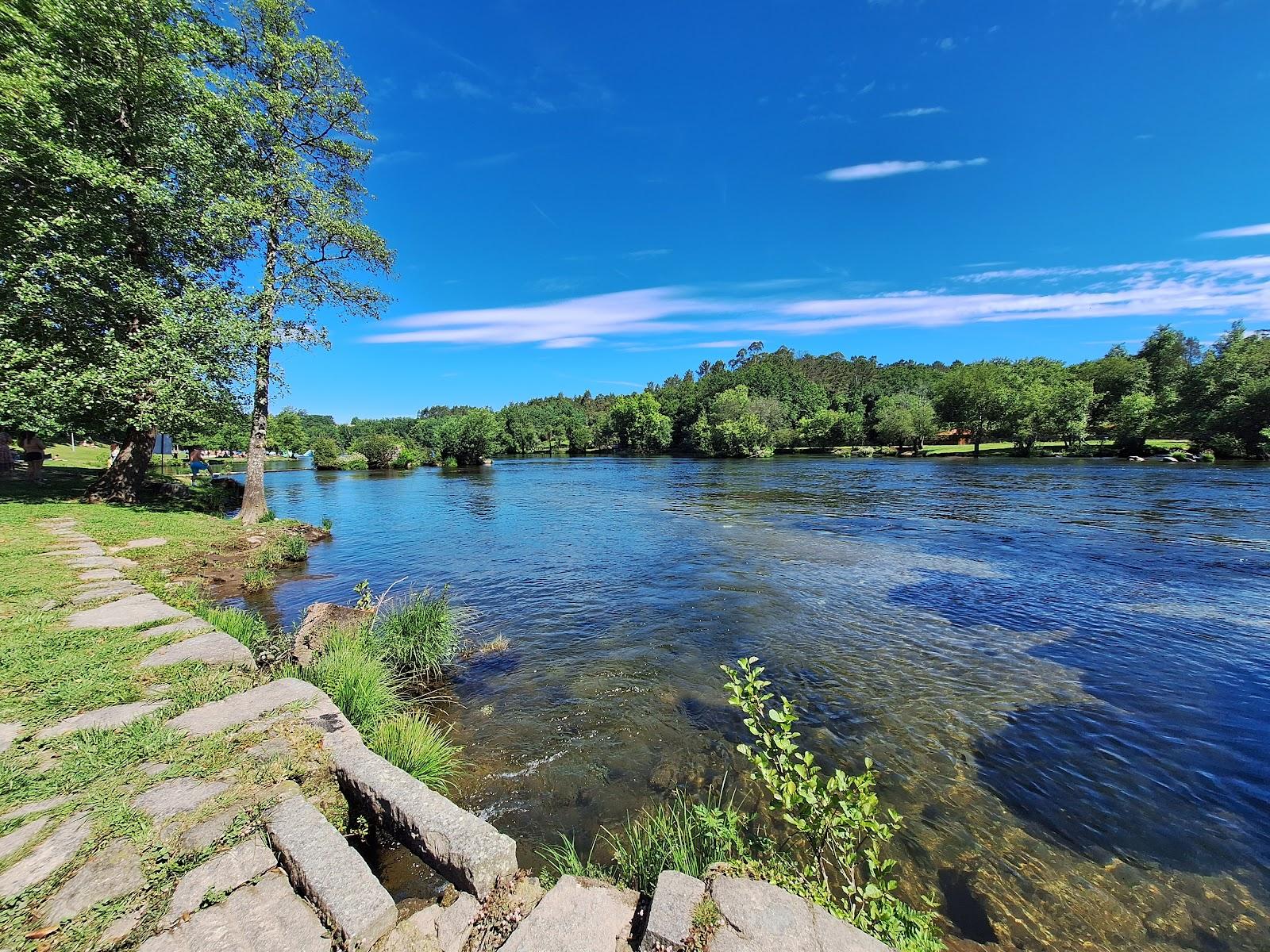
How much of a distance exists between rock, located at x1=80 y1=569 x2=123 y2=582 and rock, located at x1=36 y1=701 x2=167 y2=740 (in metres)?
5.34

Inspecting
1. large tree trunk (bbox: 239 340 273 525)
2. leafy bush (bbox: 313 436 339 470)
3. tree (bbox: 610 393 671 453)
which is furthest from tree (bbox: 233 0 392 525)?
tree (bbox: 610 393 671 453)

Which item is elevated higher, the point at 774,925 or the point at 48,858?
the point at 48,858

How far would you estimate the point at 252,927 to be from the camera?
92.2 inches

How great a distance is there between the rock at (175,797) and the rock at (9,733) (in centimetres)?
141

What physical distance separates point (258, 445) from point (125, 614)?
1250cm

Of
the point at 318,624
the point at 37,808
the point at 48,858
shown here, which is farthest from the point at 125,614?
the point at 48,858

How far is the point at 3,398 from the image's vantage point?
11078 mm

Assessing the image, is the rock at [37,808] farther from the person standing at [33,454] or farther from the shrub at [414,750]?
the person standing at [33,454]

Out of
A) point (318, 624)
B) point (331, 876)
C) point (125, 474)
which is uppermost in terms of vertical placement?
point (125, 474)

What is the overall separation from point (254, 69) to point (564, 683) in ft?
68.8

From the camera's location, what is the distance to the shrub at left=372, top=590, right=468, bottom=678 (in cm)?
738

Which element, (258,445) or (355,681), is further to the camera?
(258,445)

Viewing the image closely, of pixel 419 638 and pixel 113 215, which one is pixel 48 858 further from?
pixel 113 215

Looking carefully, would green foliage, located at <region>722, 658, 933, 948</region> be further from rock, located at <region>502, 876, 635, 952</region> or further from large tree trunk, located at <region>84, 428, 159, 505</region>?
large tree trunk, located at <region>84, 428, 159, 505</region>
